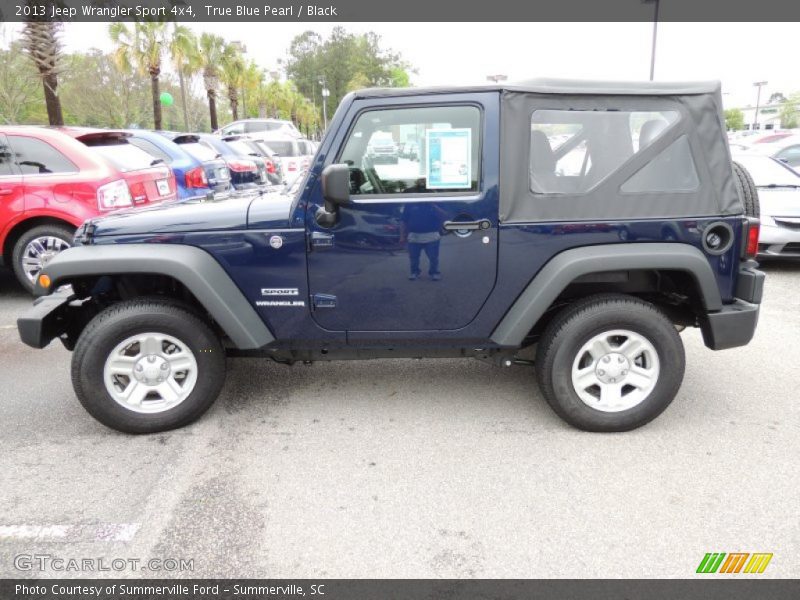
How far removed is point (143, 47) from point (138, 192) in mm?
19712

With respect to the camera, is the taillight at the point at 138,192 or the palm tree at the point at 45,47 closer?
the taillight at the point at 138,192

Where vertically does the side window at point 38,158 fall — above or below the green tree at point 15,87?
below

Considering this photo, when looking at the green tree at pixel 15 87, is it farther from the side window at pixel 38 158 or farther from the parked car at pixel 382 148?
the parked car at pixel 382 148

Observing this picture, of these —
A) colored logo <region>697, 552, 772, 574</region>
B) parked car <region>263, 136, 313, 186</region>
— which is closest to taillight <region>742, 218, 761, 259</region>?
colored logo <region>697, 552, 772, 574</region>

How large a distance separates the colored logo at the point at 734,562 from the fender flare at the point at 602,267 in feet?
4.31

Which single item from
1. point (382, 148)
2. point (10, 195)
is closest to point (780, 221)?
point (382, 148)

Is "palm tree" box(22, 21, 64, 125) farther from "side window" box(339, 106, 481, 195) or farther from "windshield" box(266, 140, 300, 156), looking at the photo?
"side window" box(339, 106, 481, 195)

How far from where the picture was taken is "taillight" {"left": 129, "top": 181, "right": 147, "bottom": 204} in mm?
5797

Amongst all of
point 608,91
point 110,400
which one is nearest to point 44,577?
point 110,400

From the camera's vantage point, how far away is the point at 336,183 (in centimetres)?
284

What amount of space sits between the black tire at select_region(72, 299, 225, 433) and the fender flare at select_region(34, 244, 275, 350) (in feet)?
0.63

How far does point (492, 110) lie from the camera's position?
9.80ft

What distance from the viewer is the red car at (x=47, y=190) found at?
217 inches

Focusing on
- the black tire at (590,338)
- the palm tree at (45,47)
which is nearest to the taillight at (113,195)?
the black tire at (590,338)
